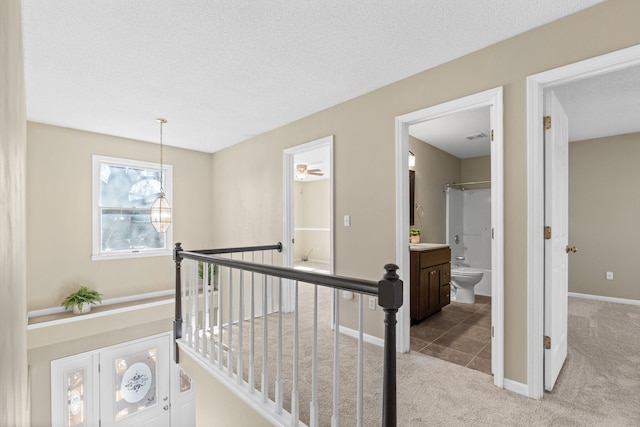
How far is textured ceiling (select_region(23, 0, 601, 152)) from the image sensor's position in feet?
6.04

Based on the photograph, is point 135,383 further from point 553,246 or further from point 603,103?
point 603,103

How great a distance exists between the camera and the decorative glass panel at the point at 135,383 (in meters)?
4.46

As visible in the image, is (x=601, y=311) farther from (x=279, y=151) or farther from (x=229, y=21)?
(x=229, y=21)

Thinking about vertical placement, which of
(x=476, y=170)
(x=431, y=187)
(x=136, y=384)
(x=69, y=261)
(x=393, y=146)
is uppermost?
(x=476, y=170)

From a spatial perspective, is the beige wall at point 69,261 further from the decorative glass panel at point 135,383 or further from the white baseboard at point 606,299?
the white baseboard at point 606,299

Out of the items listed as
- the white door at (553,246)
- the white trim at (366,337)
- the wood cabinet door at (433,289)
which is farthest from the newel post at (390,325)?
the wood cabinet door at (433,289)

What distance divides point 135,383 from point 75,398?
29.0 inches

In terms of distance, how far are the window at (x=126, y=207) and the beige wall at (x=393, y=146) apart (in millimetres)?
1451

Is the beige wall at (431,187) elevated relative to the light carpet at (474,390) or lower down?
elevated

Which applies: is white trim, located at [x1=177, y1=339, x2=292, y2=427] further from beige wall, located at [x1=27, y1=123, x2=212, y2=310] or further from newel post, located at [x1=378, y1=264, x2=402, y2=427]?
beige wall, located at [x1=27, y1=123, x2=212, y2=310]

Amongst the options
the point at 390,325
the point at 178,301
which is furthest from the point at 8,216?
the point at 178,301

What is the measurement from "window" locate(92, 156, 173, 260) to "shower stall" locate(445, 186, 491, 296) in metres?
4.81

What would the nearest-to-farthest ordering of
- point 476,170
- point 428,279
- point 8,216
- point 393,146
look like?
point 8,216 < point 393,146 < point 428,279 < point 476,170

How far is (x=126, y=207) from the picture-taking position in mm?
4707
